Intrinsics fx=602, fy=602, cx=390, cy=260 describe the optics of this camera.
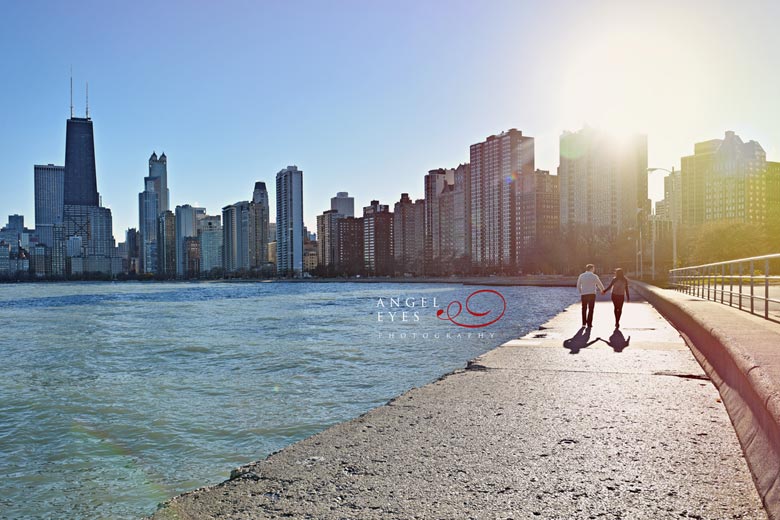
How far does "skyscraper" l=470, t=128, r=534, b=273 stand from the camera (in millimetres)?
159625

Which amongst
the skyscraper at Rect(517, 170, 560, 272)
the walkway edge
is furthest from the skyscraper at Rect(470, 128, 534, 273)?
the walkway edge

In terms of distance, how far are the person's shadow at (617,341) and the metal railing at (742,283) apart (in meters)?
2.49

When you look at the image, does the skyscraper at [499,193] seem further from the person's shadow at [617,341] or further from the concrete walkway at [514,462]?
the concrete walkway at [514,462]

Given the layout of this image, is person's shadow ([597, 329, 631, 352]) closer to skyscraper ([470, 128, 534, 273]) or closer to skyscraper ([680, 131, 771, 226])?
skyscraper ([680, 131, 771, 226])

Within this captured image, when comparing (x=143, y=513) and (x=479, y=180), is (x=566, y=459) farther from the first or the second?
(x=479, y=180)

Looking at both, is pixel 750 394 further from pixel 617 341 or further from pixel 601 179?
pixel 601 179

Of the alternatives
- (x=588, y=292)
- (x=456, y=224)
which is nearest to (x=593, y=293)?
(x=588, y=292)

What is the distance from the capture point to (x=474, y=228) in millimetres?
176000

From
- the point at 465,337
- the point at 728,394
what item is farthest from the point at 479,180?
the point at 728,394

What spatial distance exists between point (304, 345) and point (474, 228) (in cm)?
15809

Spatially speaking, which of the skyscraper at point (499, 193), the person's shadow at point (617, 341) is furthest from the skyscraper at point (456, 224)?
the person's shadow at point (617, 341)

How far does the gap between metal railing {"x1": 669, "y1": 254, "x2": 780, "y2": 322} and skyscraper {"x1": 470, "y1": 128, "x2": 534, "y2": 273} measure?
12570 cm

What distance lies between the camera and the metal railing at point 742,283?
11.2 metres

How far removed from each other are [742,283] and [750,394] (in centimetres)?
1061
